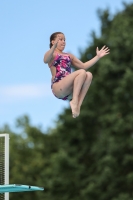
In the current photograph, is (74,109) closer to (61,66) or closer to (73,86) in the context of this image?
(73,86)

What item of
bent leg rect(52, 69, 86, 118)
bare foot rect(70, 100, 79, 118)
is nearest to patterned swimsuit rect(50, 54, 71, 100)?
bent leg rect(52, 69, 86, 118)

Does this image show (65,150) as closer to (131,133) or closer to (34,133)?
(131,133)

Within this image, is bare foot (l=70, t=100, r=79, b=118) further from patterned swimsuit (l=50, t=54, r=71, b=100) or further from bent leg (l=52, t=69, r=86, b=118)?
patterned swimsuit (l=50, t=54, r=71, b=100)

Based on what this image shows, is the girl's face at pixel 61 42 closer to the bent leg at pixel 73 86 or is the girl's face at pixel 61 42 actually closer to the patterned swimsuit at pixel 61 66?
the patterned swimsuit at pixel 61 66

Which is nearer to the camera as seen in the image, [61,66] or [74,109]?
[74,109]

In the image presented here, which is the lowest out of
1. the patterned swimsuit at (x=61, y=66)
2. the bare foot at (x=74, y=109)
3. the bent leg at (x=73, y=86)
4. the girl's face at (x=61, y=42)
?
the bare foot at (x=74, y=109)

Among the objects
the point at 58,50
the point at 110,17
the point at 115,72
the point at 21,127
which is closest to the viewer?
the point at 58,50

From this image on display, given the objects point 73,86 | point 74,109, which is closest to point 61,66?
point 73,86

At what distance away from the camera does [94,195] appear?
30750mm

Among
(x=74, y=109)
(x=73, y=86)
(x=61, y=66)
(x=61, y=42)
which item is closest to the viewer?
(x=74, y=109)

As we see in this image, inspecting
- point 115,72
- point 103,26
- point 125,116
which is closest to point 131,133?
point 125,116

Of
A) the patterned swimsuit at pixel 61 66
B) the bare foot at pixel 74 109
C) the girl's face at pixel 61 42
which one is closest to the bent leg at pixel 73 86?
the bare foot at pixel 74 109

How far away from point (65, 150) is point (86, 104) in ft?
8.81

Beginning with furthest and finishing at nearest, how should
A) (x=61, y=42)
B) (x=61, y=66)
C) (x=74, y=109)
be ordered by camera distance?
(x=61, y=66) → (x=61, y=42) → (x=74, y=109)
